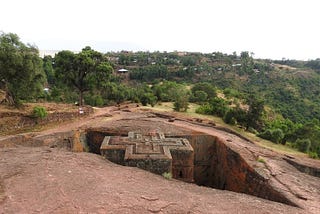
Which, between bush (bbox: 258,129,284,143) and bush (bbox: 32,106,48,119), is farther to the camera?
bush (bbox: 258,129,284,143)

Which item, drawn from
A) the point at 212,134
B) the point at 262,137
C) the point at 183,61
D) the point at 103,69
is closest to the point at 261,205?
the point at 212,134

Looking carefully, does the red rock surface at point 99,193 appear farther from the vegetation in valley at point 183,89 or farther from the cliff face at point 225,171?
the vegetation in valley at point 183,89

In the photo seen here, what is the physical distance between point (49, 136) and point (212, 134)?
7.94m

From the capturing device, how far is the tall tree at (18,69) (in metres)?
14.6

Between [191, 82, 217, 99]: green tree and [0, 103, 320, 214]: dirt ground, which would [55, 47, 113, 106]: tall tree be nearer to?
[0, 103, 320, 214]: dirt ground

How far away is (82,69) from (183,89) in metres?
11.0

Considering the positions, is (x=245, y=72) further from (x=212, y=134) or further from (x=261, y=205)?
(x=261, y=205)

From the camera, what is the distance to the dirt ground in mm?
5402

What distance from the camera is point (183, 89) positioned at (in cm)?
2789

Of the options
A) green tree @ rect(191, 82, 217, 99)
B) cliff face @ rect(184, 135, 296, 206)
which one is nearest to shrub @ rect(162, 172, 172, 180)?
cliff face @ rect(184, 135, 296, 206)

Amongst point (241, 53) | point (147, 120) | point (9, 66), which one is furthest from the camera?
point (241, 53)

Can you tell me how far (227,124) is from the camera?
19.2 meters

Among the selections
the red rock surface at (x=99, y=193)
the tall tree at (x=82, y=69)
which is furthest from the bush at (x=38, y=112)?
the red rock surface at (x=99, y=193)

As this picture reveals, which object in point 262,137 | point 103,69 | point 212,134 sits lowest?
point 262,137
